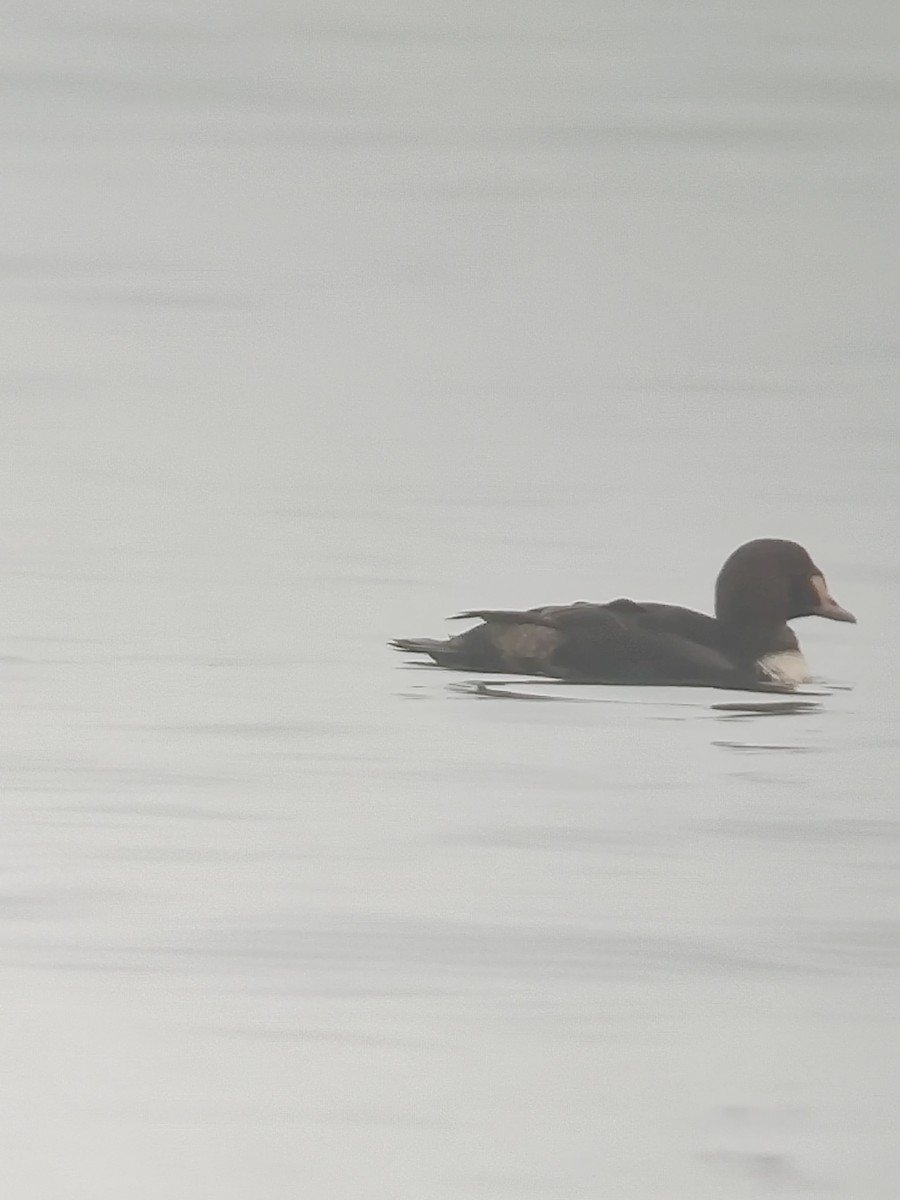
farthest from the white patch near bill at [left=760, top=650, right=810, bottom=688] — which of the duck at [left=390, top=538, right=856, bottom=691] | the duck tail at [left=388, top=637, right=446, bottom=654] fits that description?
the duck tail at [left=388, top=637, right=446, bottom=654]

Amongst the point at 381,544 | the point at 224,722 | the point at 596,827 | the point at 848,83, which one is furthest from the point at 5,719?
the point at 848,83

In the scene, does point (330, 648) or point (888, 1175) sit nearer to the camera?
point (888, 1175)

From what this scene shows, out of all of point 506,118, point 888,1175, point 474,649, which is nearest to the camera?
point 888,1175

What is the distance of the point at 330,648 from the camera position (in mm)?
2152

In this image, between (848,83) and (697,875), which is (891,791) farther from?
(848,83)

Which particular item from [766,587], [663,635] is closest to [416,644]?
[663,635]

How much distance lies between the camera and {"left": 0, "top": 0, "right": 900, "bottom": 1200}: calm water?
6.23 feet

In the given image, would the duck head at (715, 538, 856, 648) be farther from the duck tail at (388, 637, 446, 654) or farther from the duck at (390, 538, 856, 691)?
the duck tail at (388, 637, 446, 654)

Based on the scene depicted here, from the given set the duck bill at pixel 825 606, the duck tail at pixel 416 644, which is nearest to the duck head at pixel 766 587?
the duck bill at pixel 825 606

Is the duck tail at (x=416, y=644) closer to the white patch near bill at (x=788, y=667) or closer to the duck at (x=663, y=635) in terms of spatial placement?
the duck at (x=663, y=635)

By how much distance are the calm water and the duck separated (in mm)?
24

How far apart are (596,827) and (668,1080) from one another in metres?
0.27

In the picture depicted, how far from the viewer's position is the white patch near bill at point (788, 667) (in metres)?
2.16

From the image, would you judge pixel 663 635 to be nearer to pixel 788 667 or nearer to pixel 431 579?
pixel 788 667
